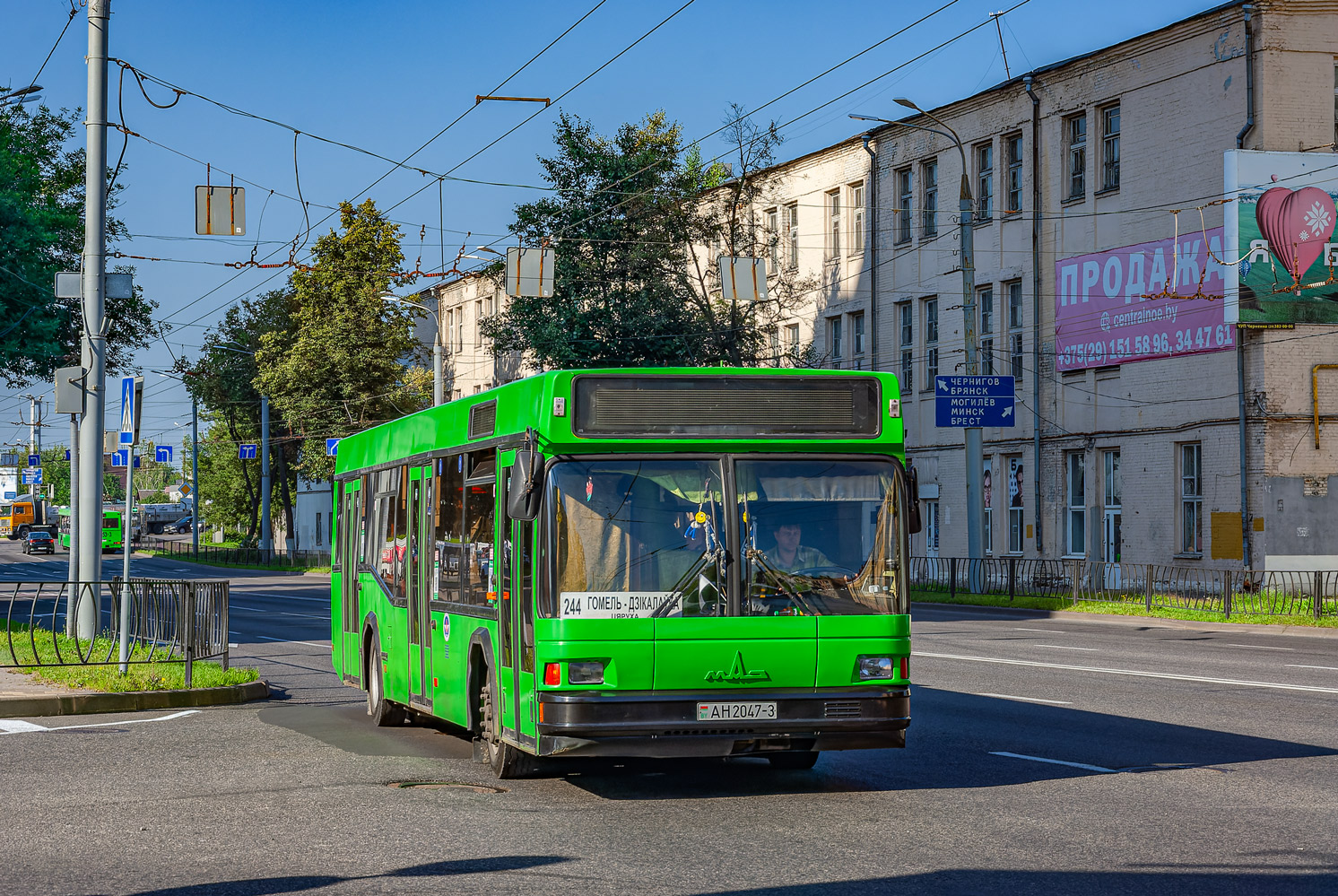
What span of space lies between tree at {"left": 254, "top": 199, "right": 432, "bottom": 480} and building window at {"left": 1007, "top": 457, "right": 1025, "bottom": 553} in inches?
1207

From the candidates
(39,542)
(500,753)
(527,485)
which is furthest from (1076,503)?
(39,542)

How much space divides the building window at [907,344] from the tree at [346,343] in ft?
84.3

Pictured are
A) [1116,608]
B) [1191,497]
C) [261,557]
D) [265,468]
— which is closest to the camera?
[1116,608]

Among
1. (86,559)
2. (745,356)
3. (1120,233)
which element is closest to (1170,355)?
(1120,233)

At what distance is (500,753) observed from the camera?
1034cm

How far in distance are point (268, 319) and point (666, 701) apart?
71.9 metres

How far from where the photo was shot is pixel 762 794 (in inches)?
384

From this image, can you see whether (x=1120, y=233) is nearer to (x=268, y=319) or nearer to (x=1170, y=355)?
(x=1170, y=355)

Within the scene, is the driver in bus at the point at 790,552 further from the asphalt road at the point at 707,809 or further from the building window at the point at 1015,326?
the building window at the point at 1015,326

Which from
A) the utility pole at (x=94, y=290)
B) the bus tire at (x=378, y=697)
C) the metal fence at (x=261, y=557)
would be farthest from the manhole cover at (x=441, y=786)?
the metal fence at (x=261, y=557)

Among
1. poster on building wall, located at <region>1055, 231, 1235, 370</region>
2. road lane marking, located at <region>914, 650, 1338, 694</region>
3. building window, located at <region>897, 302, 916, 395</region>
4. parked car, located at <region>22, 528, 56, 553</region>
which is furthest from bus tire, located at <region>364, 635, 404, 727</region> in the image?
parked car, located at <region>22, 528, 56, 553</region>

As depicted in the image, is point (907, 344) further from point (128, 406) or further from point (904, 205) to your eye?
point (128, 406)

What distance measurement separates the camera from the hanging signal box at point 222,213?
71.9 ft

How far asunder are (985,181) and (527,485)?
36466mm
